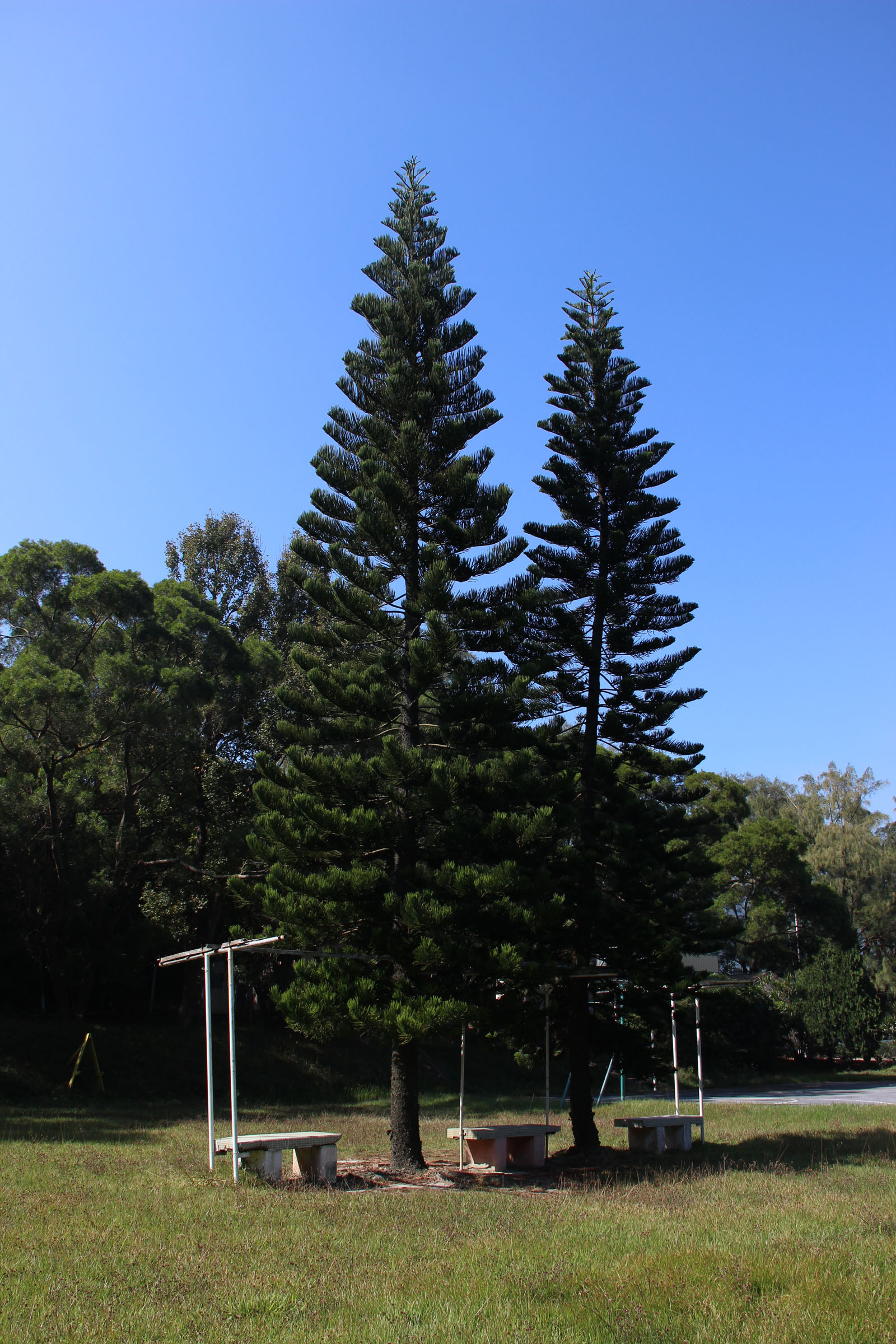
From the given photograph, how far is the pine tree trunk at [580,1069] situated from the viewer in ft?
37.5

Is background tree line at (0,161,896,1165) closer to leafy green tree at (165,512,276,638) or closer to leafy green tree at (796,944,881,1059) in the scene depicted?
leafy green tree at (165,512,276,638)

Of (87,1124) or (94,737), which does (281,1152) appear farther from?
(94,737)

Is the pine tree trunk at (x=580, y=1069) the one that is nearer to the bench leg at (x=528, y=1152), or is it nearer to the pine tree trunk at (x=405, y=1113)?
the bench leg at (x=528, y=1152)

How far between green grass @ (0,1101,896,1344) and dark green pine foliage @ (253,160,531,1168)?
1.98m

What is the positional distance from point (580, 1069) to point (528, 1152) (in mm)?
1078

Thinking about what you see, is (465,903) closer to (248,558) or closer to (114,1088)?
(114,1088)

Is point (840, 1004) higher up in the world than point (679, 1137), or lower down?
lower down

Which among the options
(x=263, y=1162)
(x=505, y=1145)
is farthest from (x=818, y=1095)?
(x=263, y=1162)

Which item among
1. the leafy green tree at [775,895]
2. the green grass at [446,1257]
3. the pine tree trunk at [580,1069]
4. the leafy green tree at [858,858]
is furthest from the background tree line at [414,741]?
the leafy green tree at [858,858]

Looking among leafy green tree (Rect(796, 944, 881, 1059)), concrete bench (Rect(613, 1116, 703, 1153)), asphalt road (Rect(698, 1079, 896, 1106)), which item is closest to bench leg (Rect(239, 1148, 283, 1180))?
concrete bench (Rect(613, 1116, 703, 1153))

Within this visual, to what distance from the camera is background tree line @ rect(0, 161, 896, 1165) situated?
9766 millimetres

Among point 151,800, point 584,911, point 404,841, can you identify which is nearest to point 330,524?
point 404,841

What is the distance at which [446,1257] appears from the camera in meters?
5.45

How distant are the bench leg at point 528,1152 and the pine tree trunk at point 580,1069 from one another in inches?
23.0
